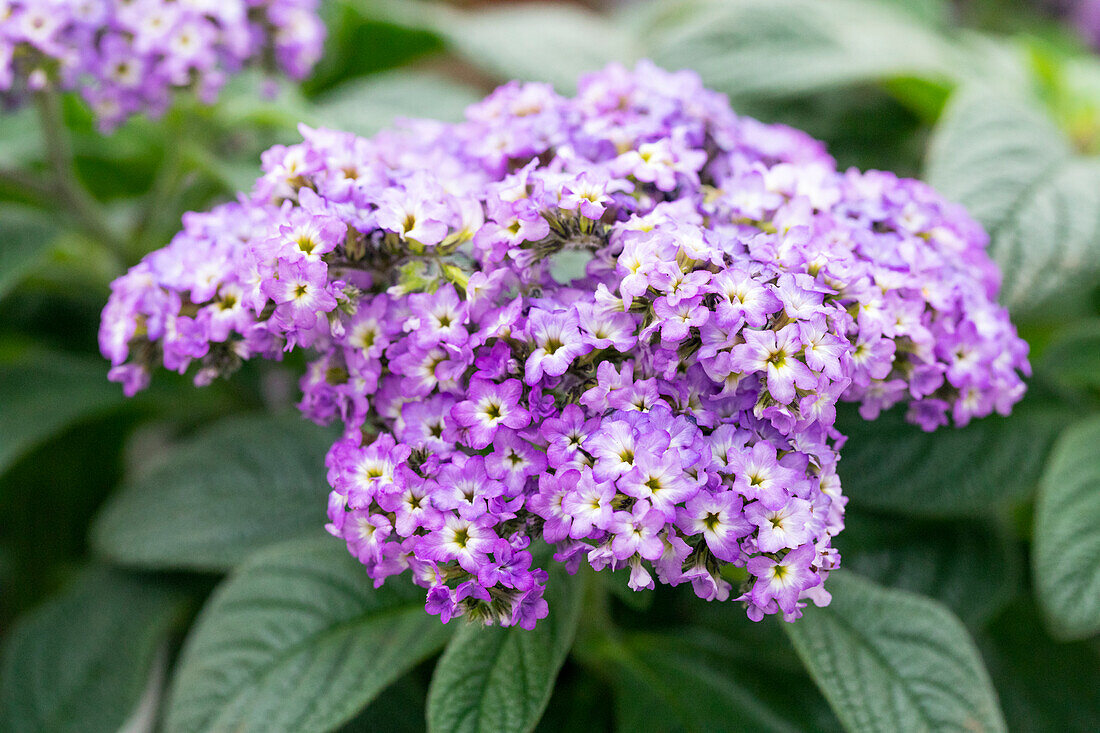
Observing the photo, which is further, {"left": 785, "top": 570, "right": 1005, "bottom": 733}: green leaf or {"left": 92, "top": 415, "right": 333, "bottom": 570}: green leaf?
{"left": 92, "top": 415, "right": 333, "bottom": 570}: green leaf

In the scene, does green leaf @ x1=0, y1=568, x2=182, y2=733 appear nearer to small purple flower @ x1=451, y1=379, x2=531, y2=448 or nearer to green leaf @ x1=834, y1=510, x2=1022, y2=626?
small purple flower @ x1=451, y1=379, x2=531, y2=448

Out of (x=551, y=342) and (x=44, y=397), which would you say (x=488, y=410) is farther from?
(x=44, y=397)

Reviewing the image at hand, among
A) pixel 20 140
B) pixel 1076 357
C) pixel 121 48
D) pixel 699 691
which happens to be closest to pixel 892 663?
pixel 699 691

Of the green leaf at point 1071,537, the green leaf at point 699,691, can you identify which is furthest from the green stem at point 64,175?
the green leaf at point 1071,537

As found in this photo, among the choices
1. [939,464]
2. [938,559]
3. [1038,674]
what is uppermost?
[939,464]

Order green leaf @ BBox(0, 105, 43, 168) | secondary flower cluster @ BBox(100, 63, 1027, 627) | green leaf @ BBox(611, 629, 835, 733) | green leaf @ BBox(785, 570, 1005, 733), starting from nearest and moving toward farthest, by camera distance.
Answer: secondary flower cluster @ BBox(100, 63, 1027, 627)
green leaf @ BBox(785, 570, 1005, 733)
green leaf @ BBox(611, 629, 835, 733)
green leaf @ BBox(0, 105, 43, 168)

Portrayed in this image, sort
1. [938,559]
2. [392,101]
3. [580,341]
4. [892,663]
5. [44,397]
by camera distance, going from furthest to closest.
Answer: [392,101]
[44,397]
[938,559]
[892,663]
[580,341]

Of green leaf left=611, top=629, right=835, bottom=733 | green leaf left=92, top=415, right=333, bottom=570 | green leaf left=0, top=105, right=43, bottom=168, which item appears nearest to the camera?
green leaf left=611, top=629, right=835, bottom=733

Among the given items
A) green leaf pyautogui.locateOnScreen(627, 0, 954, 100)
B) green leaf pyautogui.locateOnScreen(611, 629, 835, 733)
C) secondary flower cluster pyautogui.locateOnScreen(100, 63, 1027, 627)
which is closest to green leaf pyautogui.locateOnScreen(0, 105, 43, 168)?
secondary flower cluster pyautogui.locateOnScreen(100, 63, 1027, 627)
